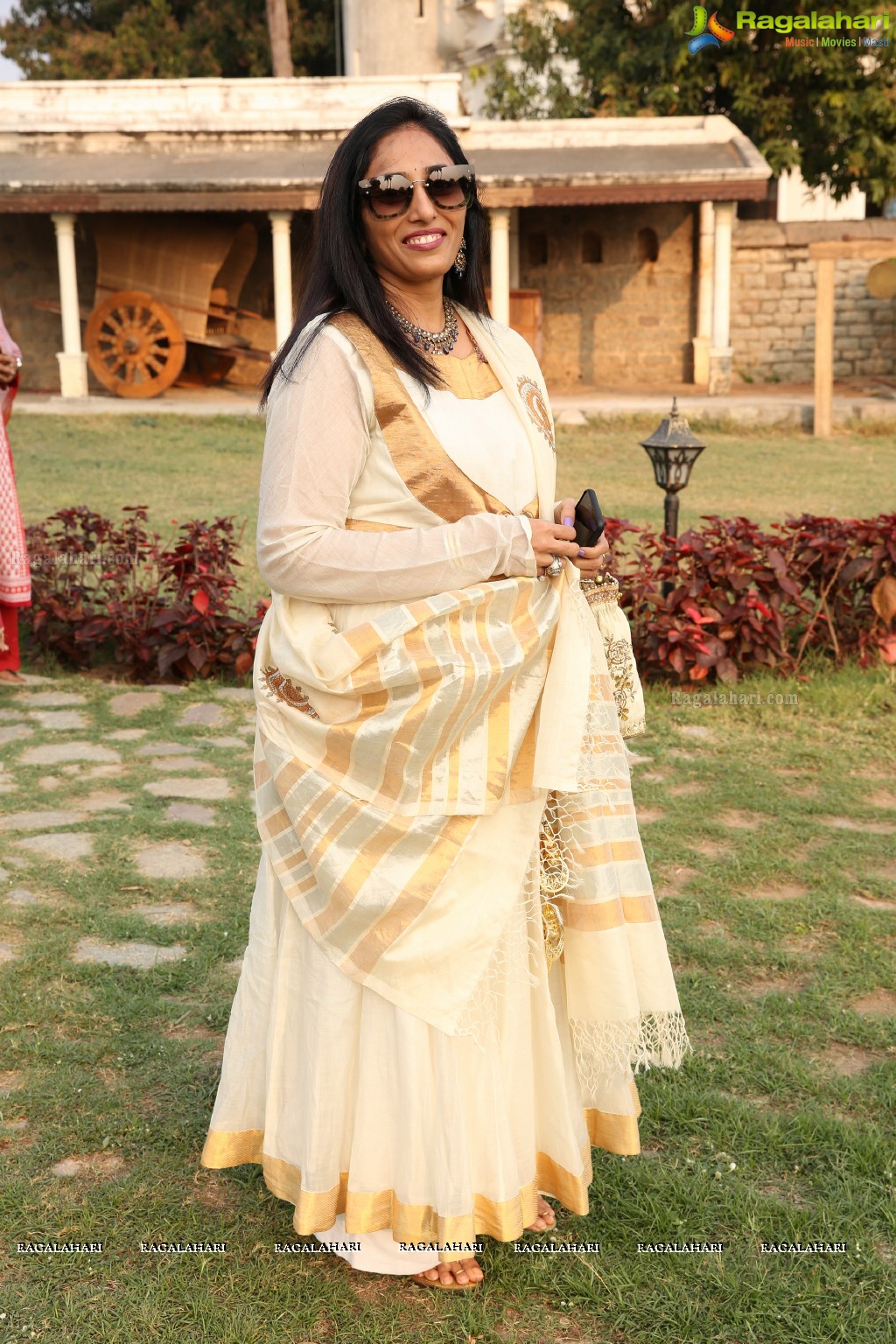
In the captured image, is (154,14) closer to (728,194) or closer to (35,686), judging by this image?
(728,194)

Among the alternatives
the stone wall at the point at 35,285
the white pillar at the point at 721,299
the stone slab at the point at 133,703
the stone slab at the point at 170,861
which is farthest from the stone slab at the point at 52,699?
the stone wall at the point at 35,285

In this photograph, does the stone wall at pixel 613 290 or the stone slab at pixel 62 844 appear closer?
the stone slab at pixel 62 844

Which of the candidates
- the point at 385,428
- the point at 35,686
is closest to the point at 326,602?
the point at 385,428

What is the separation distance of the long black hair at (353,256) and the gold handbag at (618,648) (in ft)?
1.43

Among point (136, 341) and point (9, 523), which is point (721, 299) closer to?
point (136, 341)

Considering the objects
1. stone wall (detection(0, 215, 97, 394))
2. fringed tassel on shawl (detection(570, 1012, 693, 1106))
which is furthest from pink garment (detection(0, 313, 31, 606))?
stone wall (detection(0, 215, 97, 394))

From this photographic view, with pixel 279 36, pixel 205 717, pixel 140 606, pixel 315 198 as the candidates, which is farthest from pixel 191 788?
pixel 279 36

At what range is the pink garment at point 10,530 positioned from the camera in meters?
5.07

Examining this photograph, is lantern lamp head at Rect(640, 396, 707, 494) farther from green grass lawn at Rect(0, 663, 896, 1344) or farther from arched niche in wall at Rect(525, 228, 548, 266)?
arched niche in wall at Rect(525, 228, 548, 266)

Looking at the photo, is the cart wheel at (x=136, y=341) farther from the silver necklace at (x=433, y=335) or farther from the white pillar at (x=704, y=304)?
the silver necklace at (x=433, y=335)

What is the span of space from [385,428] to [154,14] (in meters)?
26.8

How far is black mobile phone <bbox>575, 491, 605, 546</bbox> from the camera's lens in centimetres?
196

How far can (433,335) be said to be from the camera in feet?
6.78

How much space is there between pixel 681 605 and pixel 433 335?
361cm
